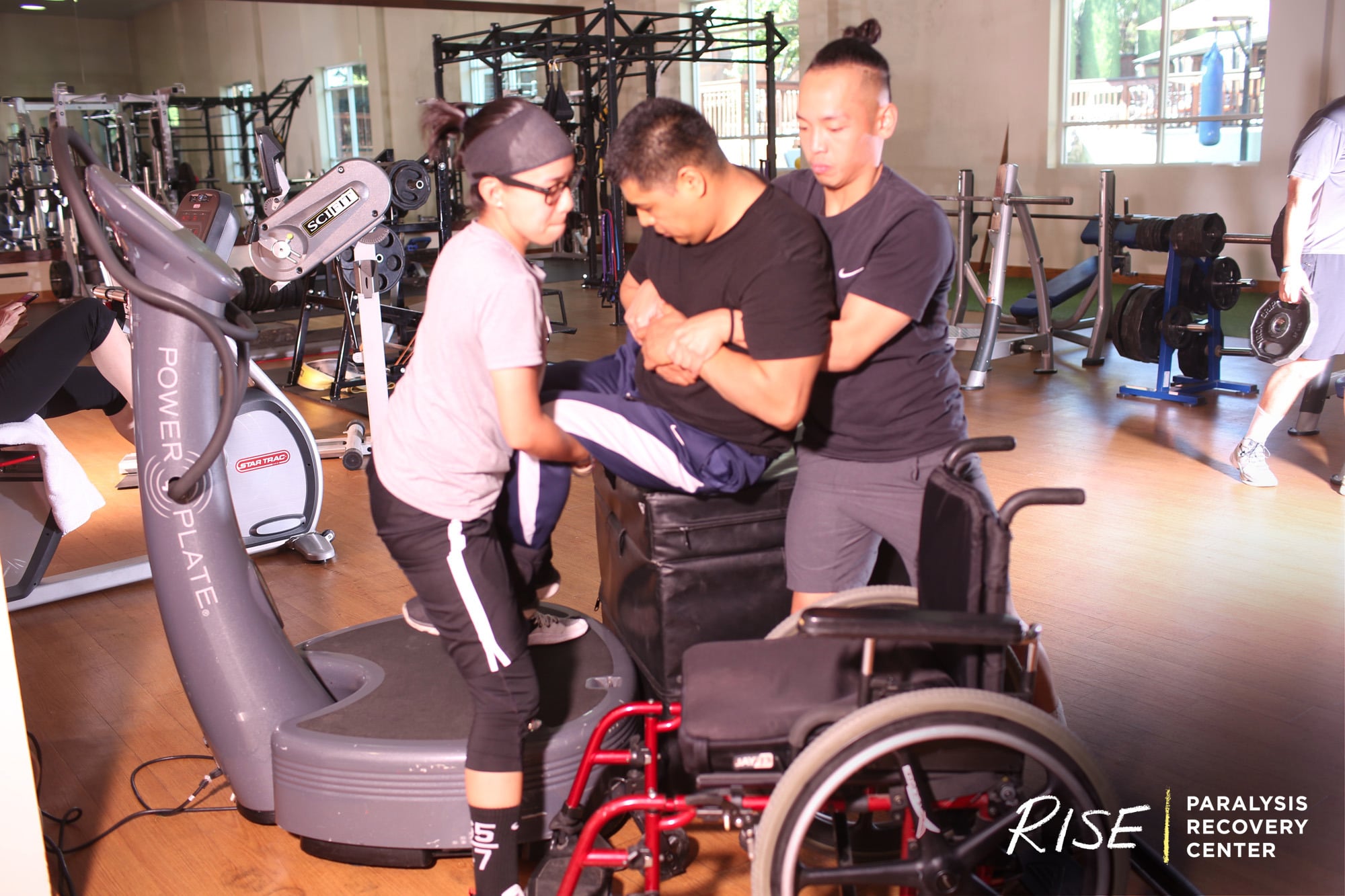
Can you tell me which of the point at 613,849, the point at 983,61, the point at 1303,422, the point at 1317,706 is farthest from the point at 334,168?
the point at 983,61

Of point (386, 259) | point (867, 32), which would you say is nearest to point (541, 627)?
point (867, 32)

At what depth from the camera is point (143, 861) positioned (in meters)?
2.01

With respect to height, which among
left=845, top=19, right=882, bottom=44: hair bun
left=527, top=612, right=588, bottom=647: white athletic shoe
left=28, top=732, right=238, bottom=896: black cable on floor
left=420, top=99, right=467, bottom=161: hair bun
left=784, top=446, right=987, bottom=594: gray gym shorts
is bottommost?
left=28, top=732, right=238, bottom=896: black cable on floor

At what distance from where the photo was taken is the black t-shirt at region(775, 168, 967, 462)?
1.72 metres

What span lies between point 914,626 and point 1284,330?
132 inches

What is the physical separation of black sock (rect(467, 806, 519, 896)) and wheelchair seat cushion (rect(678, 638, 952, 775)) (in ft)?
1.25

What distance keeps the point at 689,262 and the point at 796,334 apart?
0.86 ft

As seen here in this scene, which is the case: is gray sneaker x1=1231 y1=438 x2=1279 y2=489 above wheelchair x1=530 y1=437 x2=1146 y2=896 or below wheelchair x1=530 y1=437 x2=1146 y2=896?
below

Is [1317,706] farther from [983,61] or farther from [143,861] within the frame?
[983,61]

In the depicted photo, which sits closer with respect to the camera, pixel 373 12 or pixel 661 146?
pixel 661 146

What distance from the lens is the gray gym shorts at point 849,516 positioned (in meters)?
1.85

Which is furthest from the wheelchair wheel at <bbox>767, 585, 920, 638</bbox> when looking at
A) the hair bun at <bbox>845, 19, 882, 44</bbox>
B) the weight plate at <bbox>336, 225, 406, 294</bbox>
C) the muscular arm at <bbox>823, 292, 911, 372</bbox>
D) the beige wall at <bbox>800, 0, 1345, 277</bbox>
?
the beige wall at <bbox>800, 0, 1345, 277</bbox>

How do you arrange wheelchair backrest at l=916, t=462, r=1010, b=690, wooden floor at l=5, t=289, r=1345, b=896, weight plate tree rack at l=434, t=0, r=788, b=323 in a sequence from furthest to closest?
weight plate tree rack at l=434, t=0, r=788, b=323, wooden floor at l=5, t=289, r=1345, b=896, wheelchair backrest at l=916, t=462, r=1010, b=690

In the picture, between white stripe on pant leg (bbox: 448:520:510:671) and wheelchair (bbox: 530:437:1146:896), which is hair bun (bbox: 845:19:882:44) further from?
white stripe on pant leg (bbox: 448:520:510:671)
